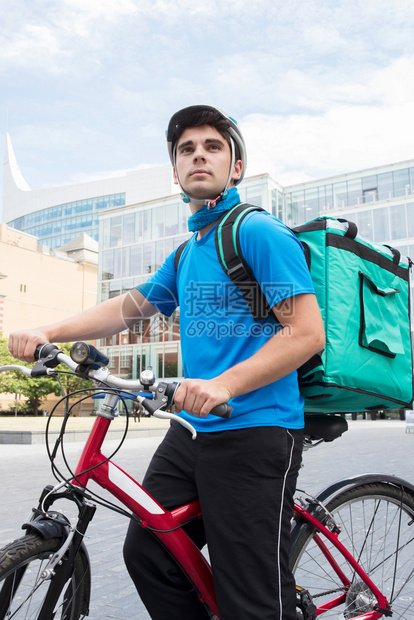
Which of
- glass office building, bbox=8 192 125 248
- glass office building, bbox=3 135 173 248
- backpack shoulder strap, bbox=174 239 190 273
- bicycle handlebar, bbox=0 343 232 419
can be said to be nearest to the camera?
bicycle handlebar, bbox=0 343 232 419

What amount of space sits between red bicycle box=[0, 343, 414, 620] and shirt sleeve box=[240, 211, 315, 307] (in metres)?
0.43

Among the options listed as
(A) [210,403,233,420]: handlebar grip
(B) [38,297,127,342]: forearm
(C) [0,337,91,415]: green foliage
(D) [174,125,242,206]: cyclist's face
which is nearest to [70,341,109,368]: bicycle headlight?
(A) [210,403,233,420]: handlebar grip

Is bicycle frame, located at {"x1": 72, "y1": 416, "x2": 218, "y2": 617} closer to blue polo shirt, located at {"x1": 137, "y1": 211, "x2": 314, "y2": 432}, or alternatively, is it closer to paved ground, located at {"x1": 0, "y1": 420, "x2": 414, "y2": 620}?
blue polo shirt, located at {"x1": 137, "y1": 211, "x2": 314, "y2": 432}

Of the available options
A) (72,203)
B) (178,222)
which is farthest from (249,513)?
(72,203)

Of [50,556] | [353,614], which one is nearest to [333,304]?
[50,556]

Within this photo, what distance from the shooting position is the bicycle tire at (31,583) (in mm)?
1689

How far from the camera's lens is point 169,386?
1.67 m

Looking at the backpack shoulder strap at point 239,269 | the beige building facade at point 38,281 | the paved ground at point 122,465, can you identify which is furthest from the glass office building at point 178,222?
the backpack shoulder strap at point 239,269

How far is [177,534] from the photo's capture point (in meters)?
2.08

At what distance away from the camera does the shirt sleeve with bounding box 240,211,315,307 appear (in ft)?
6.03

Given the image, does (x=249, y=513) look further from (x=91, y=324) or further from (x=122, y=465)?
(x=122, y=465)

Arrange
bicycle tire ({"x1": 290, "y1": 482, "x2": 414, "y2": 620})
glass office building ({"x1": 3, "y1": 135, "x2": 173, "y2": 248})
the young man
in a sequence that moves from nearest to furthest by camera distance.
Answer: the young man < bicycle tire ({"x1": 290, "y1": 482, "x2": 414, "y2": 620}) < glass office building ({"x1": 3, "y1": 135, "x2": 173, "y2": 248})

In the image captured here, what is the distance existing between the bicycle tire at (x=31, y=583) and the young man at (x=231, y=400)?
0.89 feet

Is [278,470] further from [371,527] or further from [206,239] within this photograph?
[371,527]
